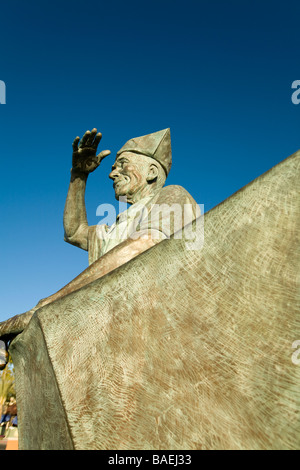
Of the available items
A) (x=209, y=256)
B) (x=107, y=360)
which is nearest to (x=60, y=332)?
(x=107, y=360)

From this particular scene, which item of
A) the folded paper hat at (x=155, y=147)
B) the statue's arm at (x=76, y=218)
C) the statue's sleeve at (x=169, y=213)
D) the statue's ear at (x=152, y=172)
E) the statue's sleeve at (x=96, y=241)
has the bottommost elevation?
the statue's sleeve at (x=169, y=213)

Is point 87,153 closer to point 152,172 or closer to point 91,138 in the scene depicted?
point 91,138

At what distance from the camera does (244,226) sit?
1.46 meters

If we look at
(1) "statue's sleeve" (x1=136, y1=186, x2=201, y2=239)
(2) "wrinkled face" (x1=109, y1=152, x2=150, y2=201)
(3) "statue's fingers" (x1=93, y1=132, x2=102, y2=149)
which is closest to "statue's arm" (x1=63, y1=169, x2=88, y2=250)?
(2) "wrinkled face" (x1=109, y1=152, x2=150, y2=201)

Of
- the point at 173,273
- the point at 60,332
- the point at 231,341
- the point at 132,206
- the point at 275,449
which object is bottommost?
the point at 275,449

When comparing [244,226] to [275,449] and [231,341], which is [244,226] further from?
[275,449]

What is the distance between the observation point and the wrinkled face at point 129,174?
3758 millimetres

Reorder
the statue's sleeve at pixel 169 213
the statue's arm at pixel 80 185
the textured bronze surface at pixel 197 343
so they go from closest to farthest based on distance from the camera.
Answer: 1. the textured bronze surface at pixel 197 343
2. the statue's sleeve at pixel 169 213
3. the statue's arm at pixel 80 185

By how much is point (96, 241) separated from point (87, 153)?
82 centimetres

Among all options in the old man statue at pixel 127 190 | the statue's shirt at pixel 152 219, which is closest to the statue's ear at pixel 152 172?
the old man statue at pixel 127 190

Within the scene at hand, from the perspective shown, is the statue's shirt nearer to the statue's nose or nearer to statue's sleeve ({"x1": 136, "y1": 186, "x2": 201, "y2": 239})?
statue's sleeve ({"x1": 136, "y1": 186, "x2": 201, "y2": 239})

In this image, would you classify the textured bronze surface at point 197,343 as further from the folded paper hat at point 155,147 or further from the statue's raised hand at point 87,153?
the folded paper hat at point 155,147

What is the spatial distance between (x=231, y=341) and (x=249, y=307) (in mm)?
138

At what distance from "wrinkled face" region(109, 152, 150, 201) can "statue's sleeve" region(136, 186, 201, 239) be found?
0.67 metres
